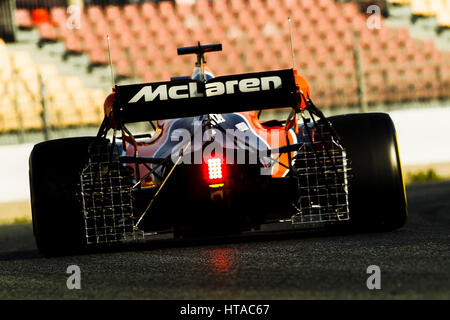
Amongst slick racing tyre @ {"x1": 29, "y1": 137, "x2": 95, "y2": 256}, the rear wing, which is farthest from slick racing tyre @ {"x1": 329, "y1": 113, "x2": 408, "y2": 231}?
slick racing tyre @ {"x1": 29, "y1": 137, "x2": 95, "y2": 256}

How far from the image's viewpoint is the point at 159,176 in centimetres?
646

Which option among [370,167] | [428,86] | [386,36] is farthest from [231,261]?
[386,36]

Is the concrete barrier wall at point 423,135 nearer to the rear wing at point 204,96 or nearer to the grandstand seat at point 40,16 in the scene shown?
the grandstand seat at point 40,16

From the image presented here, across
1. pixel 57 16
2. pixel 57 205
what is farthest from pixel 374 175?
pixel 57 16

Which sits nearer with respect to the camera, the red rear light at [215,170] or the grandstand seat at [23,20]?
the red rear light at [215,170]

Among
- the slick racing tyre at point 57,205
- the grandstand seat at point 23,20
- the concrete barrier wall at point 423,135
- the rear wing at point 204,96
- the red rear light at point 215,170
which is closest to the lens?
the rear wing at point 204,96

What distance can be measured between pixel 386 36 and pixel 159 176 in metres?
13.3

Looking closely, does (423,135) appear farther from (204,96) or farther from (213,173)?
(204,96)

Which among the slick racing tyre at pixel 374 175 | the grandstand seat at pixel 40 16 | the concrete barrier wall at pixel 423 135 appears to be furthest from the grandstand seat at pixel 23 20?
the slick racing tyre at pixel 374 175

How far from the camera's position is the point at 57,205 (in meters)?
6.45

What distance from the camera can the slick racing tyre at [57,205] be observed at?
254 inches

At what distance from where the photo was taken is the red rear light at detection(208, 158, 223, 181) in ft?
20.1
